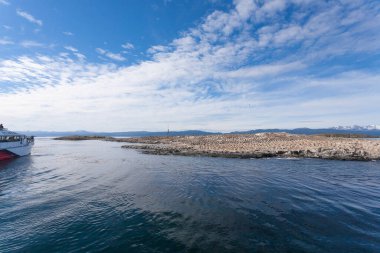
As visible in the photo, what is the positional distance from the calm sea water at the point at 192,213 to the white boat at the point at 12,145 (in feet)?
71.4

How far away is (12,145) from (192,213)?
44490 mm

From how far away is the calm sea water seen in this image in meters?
10.5

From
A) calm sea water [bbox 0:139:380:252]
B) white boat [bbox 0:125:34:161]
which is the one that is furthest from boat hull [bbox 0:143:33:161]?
calm sea water [bbox 0:139:380:252]

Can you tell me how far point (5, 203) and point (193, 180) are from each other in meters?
14.9

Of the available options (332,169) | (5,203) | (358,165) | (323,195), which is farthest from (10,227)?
(358,165)

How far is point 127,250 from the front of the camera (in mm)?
10047

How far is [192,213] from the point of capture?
46.8 ft

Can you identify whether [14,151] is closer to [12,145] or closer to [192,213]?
[12,145]

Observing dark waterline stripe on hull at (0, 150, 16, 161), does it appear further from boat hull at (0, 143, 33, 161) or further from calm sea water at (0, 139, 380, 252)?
calm sea water at (0, 139, 380, 252)

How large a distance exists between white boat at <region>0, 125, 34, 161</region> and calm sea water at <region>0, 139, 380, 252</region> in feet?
71.4

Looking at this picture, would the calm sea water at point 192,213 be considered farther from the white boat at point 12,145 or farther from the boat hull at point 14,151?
the white boat at point 12,145

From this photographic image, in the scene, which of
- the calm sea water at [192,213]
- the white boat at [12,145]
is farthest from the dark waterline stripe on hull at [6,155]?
the calm sea water at [192,213]

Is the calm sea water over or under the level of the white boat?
under

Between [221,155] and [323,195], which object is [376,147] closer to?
[221,155]
